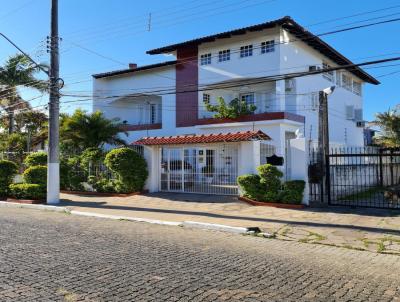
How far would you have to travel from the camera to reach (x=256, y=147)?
15602 millimetres

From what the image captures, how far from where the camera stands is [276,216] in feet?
40.4

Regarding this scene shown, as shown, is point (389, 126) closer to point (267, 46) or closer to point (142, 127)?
point (267, 46)

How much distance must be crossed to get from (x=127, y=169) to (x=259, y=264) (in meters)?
11.8

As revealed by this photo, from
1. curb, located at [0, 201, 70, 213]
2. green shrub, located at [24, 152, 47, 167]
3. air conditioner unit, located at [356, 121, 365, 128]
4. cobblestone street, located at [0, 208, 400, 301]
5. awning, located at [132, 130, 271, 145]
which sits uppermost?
air conditioner unit, located at [356, 121, 365, 128]

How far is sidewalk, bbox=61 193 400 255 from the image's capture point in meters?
9.30

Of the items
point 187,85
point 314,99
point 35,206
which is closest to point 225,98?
point 187,85

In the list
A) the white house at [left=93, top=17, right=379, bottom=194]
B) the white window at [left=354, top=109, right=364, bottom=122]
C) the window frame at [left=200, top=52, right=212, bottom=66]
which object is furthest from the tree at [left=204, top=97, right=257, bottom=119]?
the white window at [left=354, top=109, right=364, bottom=122]

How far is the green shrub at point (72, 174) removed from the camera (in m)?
19.8

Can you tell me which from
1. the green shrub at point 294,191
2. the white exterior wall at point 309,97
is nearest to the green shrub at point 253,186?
the green shrub at point 294,191

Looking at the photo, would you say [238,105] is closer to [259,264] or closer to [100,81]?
[100,81]

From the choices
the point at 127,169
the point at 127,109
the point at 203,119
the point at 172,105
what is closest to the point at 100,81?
the point at 127,109

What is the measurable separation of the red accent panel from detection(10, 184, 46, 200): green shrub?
1176 centimetres

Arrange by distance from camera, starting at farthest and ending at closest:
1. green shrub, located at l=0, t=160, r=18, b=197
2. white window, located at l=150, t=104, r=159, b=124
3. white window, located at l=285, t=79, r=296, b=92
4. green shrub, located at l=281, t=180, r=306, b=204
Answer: white window, located at l=150, t=104, r=159, b=124
white window, located at l=285, t=79, r=296, b=92
green shrub, located at l=0, t=160, r=18, b=197
green shrub, located at l=281, t=180, r=306, b=204

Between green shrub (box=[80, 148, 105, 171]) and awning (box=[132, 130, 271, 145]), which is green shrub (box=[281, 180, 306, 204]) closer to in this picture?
awning (box=[132, 130, 271, 145])
